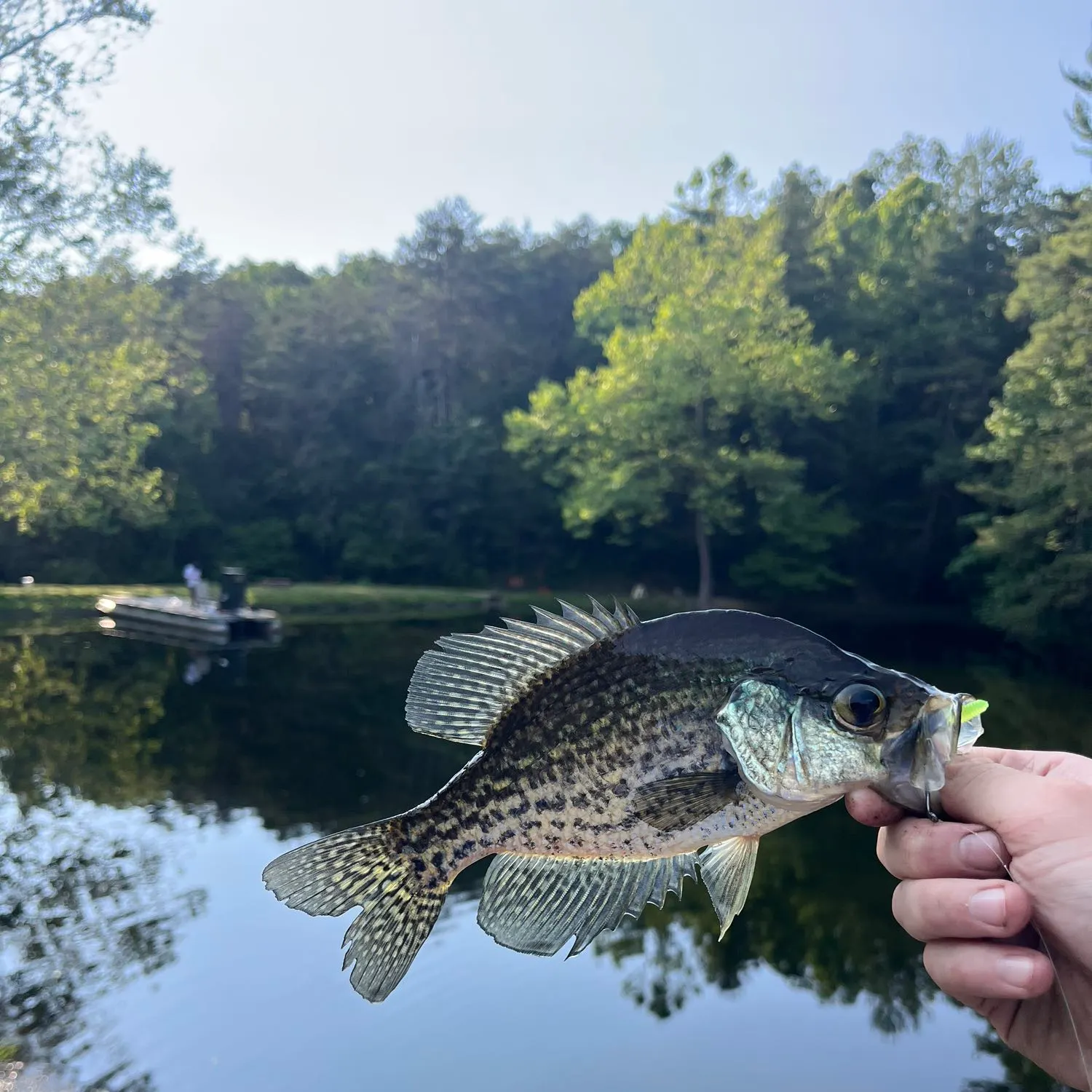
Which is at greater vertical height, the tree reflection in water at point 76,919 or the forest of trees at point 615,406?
the forest of trees at point 615,406

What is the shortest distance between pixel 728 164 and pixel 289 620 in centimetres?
2131

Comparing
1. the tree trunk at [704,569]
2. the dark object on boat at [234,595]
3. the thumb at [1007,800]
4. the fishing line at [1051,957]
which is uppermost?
the thumb at [1007,800]

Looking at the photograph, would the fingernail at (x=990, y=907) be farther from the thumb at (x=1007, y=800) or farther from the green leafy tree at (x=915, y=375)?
the green leafy tree at (x=915, y=375)

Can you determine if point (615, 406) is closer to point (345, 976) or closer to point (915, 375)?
point (915, 375)

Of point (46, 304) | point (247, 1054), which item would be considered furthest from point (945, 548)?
point (247, 1054)

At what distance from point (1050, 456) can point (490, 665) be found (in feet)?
72.0

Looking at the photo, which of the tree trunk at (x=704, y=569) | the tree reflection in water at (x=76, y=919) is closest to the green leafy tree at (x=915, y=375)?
the tree trunk at (x=704, y=569)

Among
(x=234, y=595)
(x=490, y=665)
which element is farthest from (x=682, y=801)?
(x=234, y=595)

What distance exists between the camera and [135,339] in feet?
109

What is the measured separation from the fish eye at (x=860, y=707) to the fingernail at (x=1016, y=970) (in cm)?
60

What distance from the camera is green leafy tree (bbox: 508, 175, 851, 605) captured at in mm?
26828

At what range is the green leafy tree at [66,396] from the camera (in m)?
16.3

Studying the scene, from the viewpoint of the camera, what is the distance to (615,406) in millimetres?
27719

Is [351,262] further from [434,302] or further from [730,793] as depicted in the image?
[730,793]
